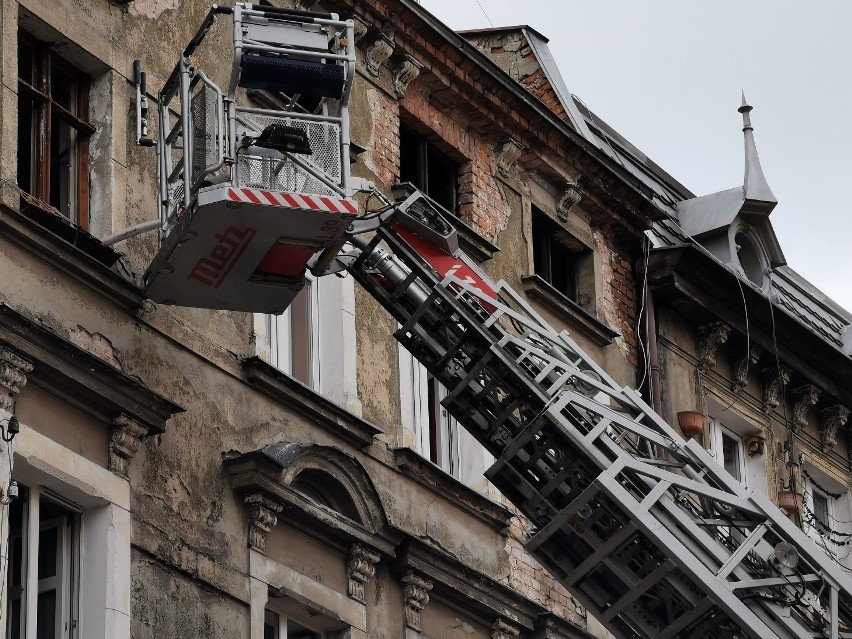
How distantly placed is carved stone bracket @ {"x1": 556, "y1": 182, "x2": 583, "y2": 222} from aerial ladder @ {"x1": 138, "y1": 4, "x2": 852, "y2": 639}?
629 centimetres

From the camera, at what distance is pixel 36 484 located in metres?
13.5

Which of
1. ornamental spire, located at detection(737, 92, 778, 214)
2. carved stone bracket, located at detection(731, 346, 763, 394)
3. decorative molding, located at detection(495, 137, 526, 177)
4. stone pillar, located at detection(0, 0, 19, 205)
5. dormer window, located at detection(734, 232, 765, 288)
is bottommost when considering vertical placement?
stone pillar, located at detection(0, 0, 19, 205)

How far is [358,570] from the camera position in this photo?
635 inches

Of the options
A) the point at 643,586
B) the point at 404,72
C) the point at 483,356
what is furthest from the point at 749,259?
the point at 643,586

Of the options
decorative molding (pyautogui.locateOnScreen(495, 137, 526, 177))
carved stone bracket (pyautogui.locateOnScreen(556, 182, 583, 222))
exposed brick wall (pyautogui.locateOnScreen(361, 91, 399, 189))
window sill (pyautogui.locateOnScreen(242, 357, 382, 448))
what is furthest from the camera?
carved stone bracket (pyautogui.locateOnScreen(556, 182, 583, 222))

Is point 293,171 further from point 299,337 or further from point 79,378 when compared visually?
point 299,337

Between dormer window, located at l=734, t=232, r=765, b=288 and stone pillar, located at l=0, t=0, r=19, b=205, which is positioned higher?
dormer window, located at l=734, t=232, r=765, b=288

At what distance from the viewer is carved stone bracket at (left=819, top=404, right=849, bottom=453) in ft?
81.8

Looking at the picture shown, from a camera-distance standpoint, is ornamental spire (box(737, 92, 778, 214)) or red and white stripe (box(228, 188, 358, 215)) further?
ornamental spire (box(737, 92, 778, 214))

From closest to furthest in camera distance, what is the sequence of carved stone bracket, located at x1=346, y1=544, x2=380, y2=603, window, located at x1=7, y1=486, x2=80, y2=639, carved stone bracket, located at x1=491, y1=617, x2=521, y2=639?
window, located at x1=7, y1=486, x2=80, y2=639 → carved stone bracket, located at x1=346, y1=544, x2=380, y2=603 → carved stone bracket, located at x1=491, y1=617, x2=521, y2=639

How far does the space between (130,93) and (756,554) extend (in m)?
5.56

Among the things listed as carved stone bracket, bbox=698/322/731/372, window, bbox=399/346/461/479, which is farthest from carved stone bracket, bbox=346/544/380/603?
carved stone bracket, bbox=698/322/731/372

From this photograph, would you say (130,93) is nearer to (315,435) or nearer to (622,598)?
(315,435)

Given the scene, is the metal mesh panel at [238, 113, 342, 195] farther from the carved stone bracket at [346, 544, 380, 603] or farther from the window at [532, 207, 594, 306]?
the window at [532, 207, 594, 306]
